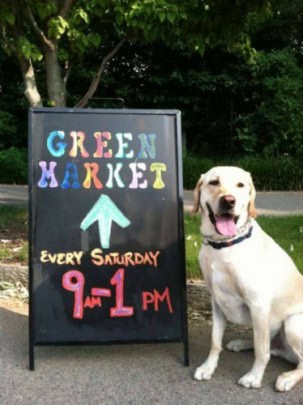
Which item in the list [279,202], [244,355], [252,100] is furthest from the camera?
[252,100]

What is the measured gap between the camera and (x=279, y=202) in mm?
10336

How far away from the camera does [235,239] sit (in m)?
3.64

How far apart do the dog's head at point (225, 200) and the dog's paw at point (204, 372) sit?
0.91m

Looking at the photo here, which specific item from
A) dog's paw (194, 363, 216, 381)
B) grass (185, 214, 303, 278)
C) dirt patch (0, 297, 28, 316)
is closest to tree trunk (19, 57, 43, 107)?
grass (185, 214, 303, 278)

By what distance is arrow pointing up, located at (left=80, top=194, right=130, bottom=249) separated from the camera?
13.0ft

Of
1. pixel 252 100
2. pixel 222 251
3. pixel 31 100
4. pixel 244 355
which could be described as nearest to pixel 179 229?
pixel 222 251

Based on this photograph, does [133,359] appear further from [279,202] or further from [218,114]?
[218,114]

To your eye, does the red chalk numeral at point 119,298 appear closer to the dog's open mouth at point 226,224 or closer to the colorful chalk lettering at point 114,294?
the colorful chalk lettering at point 114,294

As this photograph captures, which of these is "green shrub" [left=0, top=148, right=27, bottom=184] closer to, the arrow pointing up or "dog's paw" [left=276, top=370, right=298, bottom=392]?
the arrow pointing up

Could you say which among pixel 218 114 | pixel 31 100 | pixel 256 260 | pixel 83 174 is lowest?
pixel 256 260

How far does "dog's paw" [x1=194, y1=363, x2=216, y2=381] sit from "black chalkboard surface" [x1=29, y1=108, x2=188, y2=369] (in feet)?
0.69

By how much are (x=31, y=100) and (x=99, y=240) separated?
414 centimetres

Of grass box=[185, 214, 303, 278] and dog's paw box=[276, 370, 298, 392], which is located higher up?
grass box=[185, 214, 303, 278]

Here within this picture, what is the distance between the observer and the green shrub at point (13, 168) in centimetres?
1416
